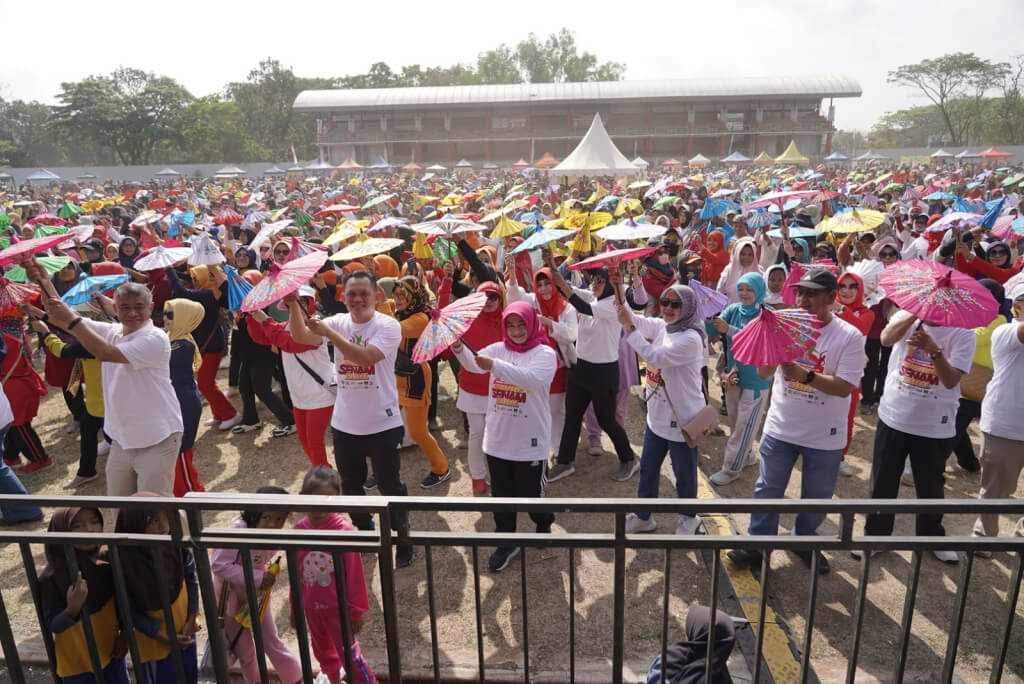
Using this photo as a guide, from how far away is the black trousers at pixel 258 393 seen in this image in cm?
612

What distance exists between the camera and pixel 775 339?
2943mm

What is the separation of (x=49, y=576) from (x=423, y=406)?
9.42 feet

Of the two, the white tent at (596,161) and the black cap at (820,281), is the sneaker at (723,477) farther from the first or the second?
the white tent at (596,161)

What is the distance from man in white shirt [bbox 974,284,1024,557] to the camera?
3582 mm

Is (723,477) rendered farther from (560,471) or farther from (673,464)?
(560,471)

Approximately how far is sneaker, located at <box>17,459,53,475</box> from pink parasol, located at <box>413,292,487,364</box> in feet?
15.4

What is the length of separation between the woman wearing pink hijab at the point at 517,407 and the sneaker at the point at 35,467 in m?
4.53

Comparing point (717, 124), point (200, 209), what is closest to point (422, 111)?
point (717, 124)

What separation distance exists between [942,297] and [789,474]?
1302 mm

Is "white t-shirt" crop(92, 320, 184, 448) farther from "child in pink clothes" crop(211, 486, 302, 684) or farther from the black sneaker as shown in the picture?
the black sneaker

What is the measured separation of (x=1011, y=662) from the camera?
3.08 m

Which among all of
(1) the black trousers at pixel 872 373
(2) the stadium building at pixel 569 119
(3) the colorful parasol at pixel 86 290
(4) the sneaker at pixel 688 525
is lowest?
(4) the sneaker at pixel 688 525

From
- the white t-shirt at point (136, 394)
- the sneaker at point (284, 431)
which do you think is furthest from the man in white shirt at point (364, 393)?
the sneaker at point (284, 431)

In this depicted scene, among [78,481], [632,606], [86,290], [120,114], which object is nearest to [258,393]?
[78,481]
